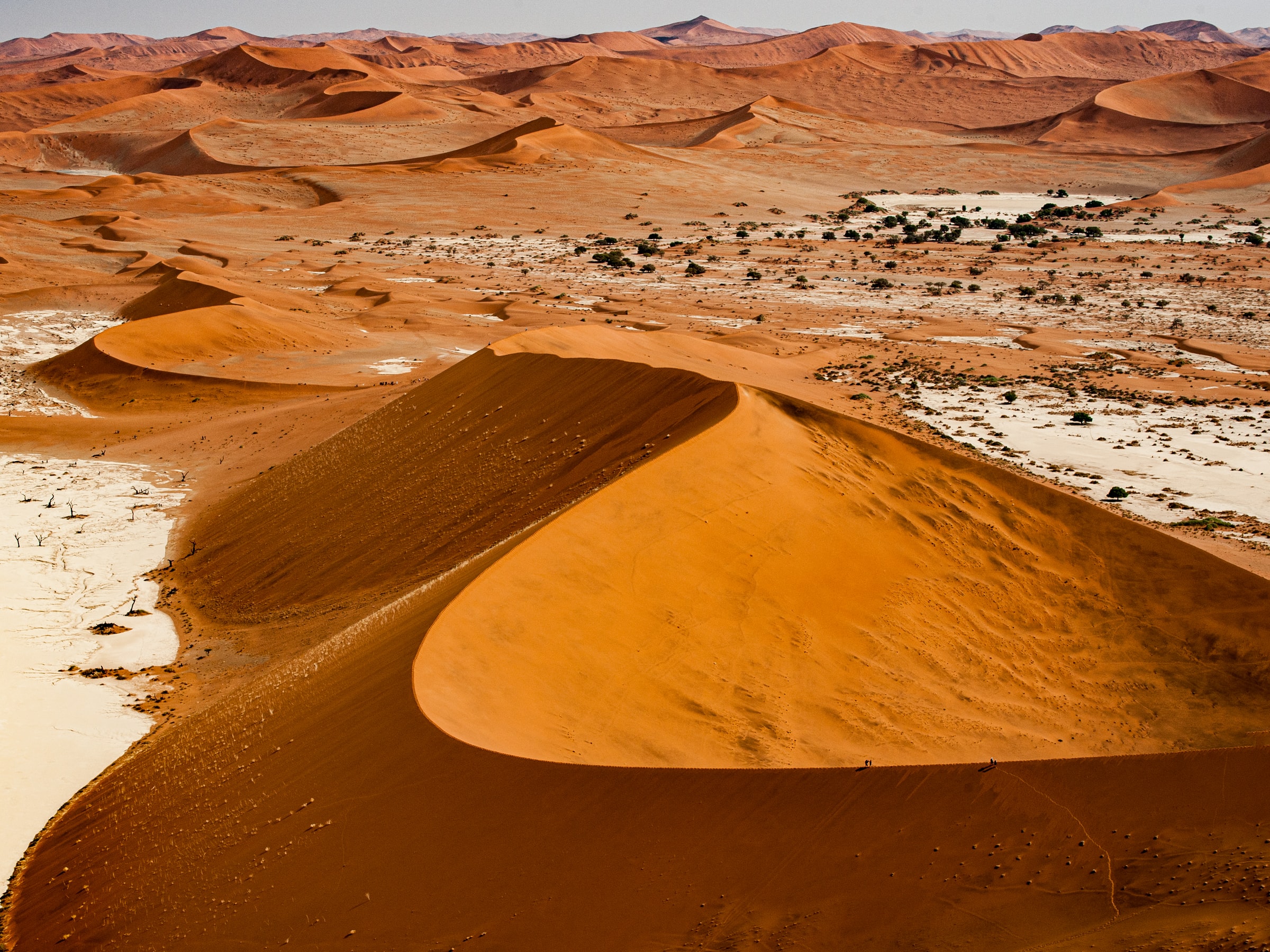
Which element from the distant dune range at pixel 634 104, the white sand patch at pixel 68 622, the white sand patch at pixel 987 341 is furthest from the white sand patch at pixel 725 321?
the distant dune range at pixel 634 104

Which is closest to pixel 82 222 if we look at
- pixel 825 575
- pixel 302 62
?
pixel 825 575

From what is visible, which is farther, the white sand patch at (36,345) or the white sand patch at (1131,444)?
the white sand patch at (36,345)

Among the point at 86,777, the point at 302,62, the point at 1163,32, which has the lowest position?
the point at 86,777

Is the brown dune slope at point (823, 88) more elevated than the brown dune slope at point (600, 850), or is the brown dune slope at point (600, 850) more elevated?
the brown dune slope at point (823, 88)

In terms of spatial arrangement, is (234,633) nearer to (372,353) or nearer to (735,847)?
(735,847)

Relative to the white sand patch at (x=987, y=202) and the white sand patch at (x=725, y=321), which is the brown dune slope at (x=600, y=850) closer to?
the white sand patch at (x=725, y=321)
